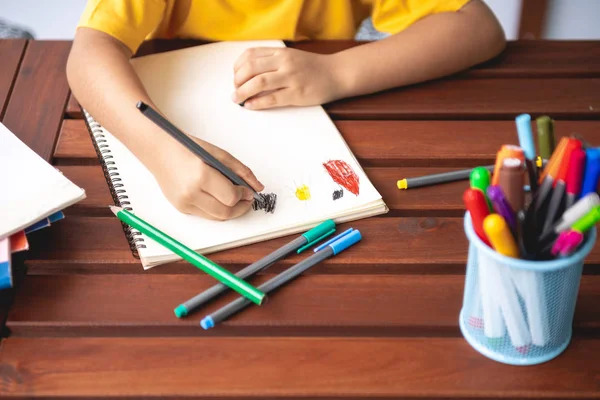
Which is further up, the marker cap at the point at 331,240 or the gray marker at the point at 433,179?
the gray marker at the point at 433,179


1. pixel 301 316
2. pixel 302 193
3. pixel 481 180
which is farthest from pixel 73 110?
pixel 481 180

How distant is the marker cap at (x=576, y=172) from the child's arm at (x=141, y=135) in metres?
0.30

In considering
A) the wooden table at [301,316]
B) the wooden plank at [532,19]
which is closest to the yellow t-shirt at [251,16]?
the wooden table at [301,316]

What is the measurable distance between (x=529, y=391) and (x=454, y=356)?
6 centimetres

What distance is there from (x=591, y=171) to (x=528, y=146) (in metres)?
0.06

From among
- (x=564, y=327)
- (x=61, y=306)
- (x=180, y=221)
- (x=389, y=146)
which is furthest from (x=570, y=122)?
(x=61, y=306)

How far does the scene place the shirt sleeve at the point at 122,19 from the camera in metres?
0.90

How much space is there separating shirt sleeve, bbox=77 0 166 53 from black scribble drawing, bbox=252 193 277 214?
316 mm

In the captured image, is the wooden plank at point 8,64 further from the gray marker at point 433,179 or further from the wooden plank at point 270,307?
the gray marker at point 433,179

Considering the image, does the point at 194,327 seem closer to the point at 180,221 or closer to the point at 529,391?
the point at 180,221

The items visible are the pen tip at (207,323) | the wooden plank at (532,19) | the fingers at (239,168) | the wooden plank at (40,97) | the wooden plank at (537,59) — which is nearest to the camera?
the pen tip at (207,323)

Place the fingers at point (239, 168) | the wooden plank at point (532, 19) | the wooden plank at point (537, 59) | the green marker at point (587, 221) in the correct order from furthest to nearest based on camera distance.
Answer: the wooden plank at point (532, 19), the wooden plank at point (537, 59), the fingers at point (239, 168), the green marker at point (587, 221)

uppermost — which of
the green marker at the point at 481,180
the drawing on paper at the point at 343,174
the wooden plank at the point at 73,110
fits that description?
the green marker at the point at 481,180

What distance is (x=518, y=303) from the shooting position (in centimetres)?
53
